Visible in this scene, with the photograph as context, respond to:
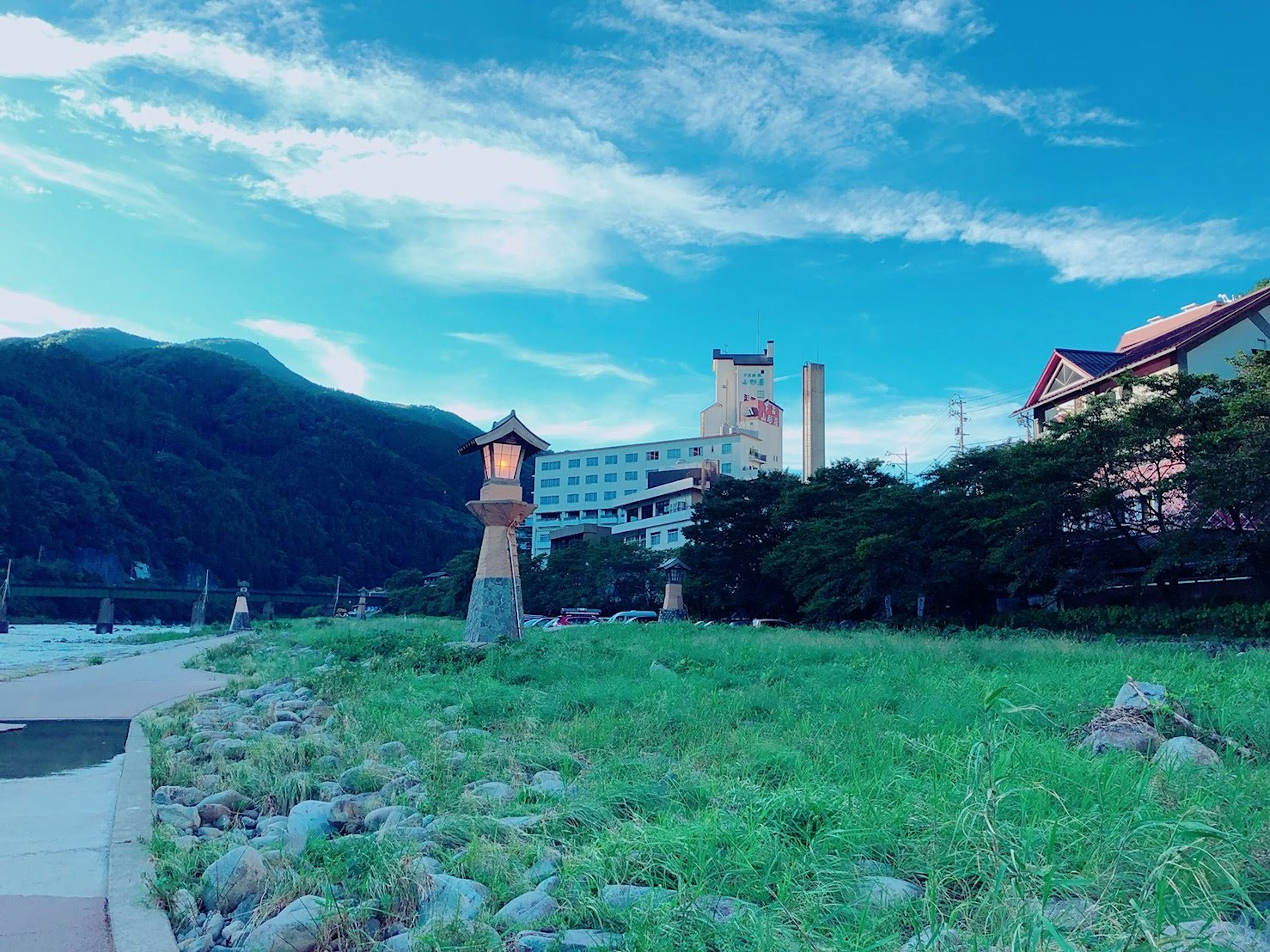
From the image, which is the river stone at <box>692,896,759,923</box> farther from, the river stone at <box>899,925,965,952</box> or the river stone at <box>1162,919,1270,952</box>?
the river stone at <box>1162,919,1270,952</box>

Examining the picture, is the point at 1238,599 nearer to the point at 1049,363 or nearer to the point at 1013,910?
the point at 1049,363

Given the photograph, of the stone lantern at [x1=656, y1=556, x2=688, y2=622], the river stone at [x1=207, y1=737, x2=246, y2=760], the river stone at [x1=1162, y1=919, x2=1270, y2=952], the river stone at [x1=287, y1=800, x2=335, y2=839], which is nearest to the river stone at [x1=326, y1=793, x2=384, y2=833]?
the river stone at [x1=287, y1=800, x2=335, y2=839]

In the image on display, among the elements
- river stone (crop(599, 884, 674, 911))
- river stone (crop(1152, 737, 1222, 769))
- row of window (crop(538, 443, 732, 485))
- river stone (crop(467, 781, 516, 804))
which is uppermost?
row of window (crop(538, 443, 732, 485))

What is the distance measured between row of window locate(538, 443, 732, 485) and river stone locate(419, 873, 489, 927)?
2337 inches

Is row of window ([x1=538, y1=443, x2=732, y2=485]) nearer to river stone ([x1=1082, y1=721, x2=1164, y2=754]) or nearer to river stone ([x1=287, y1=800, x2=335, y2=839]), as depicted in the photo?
river stone ([x1=1082, y1=721, x2=1164, y2=754])

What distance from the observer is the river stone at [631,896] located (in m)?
3.14

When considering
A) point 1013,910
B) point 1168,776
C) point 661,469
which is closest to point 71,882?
point 1013,910

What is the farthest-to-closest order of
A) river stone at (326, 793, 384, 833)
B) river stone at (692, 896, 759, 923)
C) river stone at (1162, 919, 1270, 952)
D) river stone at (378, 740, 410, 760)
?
river stone at (378, 740, 410, 760) < river stone at (326, 793, 384, 833) < river stone at (692, 896, 759, 923) < river stone at (1162, 919, 1270, 952)

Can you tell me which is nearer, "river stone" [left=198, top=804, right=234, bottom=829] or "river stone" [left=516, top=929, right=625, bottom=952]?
"river stone" [left=516, top=929, right=625, bottom=952]

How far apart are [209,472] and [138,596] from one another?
40929mm

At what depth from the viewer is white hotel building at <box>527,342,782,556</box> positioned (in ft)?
195

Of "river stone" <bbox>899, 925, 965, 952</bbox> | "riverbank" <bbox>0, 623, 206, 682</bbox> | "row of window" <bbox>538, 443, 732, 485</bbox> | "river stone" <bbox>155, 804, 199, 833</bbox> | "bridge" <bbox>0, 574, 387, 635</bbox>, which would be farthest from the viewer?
"row of window" <bbox>538, 443, 732, 485</bbox>

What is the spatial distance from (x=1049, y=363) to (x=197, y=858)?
1134 inches

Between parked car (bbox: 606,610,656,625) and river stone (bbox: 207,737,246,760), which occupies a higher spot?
river stone (bbox: 207,737,246,760)
